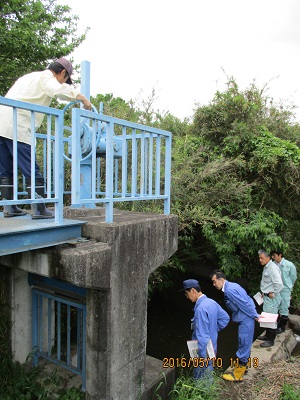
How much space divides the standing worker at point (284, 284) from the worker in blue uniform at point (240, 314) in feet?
5.52

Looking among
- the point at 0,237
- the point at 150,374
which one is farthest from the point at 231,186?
the point at 0,237

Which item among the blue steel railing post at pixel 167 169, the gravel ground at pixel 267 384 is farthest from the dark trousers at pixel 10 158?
the gravel ground at pixel 267 384

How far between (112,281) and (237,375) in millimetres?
2567

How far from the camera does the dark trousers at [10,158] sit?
2949 millimetres

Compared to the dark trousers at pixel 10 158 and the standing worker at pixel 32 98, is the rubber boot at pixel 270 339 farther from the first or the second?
the dark trousers at pixel 10 158

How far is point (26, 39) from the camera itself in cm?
729

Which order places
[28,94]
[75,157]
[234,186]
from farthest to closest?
[234,186], [28,94], [75,157]

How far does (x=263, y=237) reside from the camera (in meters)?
6.23

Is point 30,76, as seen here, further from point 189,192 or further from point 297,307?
point 297,307

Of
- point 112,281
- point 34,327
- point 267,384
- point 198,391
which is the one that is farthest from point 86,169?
point 267,384

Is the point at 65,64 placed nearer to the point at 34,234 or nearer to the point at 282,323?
the point at 34,234

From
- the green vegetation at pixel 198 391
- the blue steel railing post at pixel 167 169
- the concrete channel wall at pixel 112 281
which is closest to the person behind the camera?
the concrete channel wall at pixel 112 281

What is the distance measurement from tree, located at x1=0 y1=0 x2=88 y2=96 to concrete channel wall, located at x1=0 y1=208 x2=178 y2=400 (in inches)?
218
